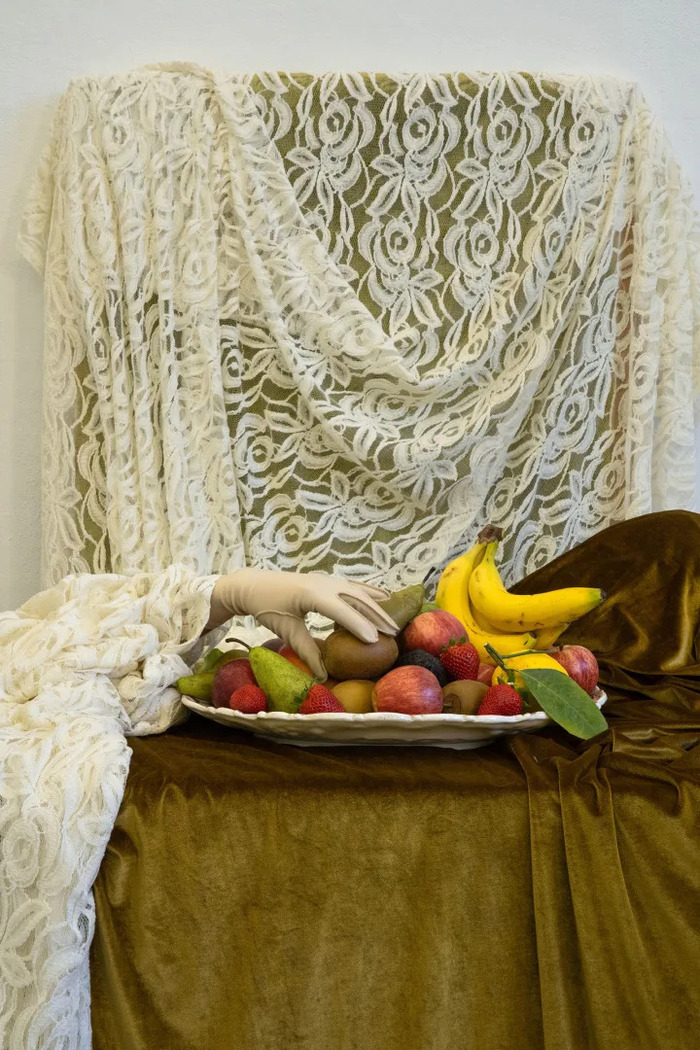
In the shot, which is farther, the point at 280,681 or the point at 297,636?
→ the point at 297,636

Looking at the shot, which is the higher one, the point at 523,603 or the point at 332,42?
the point at 332,42

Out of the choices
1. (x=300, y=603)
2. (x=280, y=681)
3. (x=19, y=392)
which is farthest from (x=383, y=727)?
(x=19, y=392)

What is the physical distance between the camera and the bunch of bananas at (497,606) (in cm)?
160

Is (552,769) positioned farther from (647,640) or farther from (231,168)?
(231,168)

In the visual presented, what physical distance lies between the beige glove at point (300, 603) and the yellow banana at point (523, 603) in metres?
0.21

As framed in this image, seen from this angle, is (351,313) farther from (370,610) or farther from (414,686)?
(414,686)

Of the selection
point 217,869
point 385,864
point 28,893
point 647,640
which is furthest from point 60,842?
point 647,640

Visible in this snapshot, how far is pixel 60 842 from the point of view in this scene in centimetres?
121

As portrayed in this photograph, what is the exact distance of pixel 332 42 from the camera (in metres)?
2.58

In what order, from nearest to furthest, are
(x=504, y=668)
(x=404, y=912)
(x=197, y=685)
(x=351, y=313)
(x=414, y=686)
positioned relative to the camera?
(x=404, y=912) → (x=414, y=686) → (x=504, y=668) → (x=197, y=685) → (x=351, y=313)

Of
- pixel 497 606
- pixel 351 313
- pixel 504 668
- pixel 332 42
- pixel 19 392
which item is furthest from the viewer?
pixel 19 392

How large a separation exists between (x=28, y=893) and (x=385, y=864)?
450 mm

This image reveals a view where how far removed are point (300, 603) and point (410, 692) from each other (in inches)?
10.5

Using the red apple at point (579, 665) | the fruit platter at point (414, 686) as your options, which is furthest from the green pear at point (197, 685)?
the red apple at point (579, 665)
